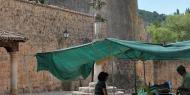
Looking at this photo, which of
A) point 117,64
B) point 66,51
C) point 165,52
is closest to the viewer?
point 165,52

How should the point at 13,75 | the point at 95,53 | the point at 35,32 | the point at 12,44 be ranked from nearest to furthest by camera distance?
the point at 95,53, the point at 12,44, the point at 13,75, the point at 35,32

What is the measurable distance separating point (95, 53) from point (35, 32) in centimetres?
1292

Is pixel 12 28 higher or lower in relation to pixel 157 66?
higher

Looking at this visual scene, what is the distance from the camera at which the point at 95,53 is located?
1153cm

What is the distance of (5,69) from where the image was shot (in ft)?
70.8

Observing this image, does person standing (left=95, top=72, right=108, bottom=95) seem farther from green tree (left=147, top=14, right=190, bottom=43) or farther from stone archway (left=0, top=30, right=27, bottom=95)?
green tree (left=147, top=14, right=190, bottom=43)

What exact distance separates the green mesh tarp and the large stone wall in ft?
25.7

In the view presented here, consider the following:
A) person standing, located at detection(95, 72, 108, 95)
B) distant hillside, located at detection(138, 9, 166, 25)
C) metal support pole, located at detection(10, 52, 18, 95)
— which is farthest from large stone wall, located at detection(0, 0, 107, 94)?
distant hillside, located at detection(138, 9, 166, 25)

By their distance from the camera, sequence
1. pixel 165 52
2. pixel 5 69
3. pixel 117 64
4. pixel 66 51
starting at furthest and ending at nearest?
pixel 117 64
pixel 5 69
pixel 66 51
pixel 165 52

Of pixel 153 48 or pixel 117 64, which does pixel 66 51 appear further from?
pixel 117 64

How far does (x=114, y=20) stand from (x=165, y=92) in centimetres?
2120

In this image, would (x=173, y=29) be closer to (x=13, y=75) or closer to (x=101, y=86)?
(x=13, y=75)

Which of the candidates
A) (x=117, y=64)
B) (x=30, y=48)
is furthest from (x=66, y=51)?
(x=117, y=64)

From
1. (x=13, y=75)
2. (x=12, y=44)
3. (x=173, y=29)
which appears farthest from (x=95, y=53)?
(x=173, y=29)
